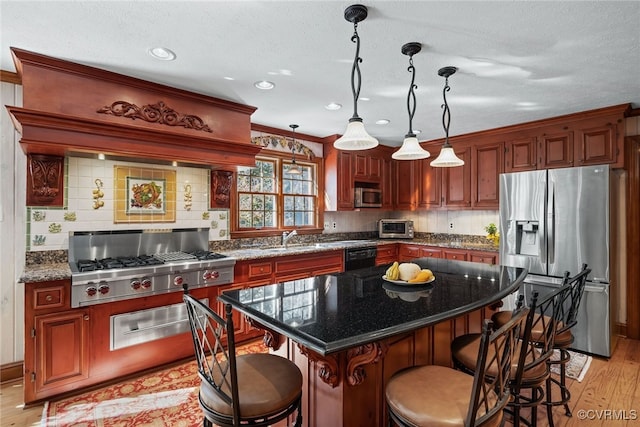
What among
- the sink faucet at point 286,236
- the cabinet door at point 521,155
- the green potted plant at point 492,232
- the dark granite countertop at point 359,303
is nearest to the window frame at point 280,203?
the sink faucet at point 286,236

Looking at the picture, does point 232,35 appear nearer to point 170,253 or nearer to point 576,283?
point 170,253

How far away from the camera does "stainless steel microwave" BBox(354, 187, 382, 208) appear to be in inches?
191

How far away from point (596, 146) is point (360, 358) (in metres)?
3.76

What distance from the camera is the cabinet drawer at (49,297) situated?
7.35ft

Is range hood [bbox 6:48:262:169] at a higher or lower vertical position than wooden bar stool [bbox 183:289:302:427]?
higher

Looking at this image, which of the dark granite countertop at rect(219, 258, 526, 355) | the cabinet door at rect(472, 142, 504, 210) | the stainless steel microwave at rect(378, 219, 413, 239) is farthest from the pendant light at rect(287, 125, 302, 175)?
the cabinet door at rect(472, 142, 504, 210)

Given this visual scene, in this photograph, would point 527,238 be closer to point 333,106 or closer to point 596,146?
point 596,146

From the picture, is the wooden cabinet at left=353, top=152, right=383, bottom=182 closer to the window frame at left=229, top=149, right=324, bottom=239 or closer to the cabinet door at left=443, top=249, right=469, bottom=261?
the window frame at left=229, top=149, right=324, bottom=239

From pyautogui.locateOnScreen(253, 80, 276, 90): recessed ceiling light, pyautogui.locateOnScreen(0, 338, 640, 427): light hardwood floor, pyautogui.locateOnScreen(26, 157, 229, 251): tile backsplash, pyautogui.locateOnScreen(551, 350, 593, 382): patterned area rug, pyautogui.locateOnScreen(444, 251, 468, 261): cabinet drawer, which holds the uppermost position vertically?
pyautogui.locateOnScreen(253, 80, 276, 90): recessed ceiling light

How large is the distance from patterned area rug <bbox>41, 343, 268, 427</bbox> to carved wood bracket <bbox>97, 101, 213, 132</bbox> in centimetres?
215

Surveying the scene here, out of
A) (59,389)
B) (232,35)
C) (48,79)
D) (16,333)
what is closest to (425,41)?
(232,35)

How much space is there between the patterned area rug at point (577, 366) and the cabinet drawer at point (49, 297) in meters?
4.00

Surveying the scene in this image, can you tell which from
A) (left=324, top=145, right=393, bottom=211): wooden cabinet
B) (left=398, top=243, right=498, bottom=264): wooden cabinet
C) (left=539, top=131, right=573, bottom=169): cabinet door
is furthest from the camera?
(left=324, top=145, right=393, bottom=211): wooden cabinet

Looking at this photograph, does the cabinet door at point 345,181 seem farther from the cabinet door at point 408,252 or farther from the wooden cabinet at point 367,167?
the cabinet door at point 408,252
